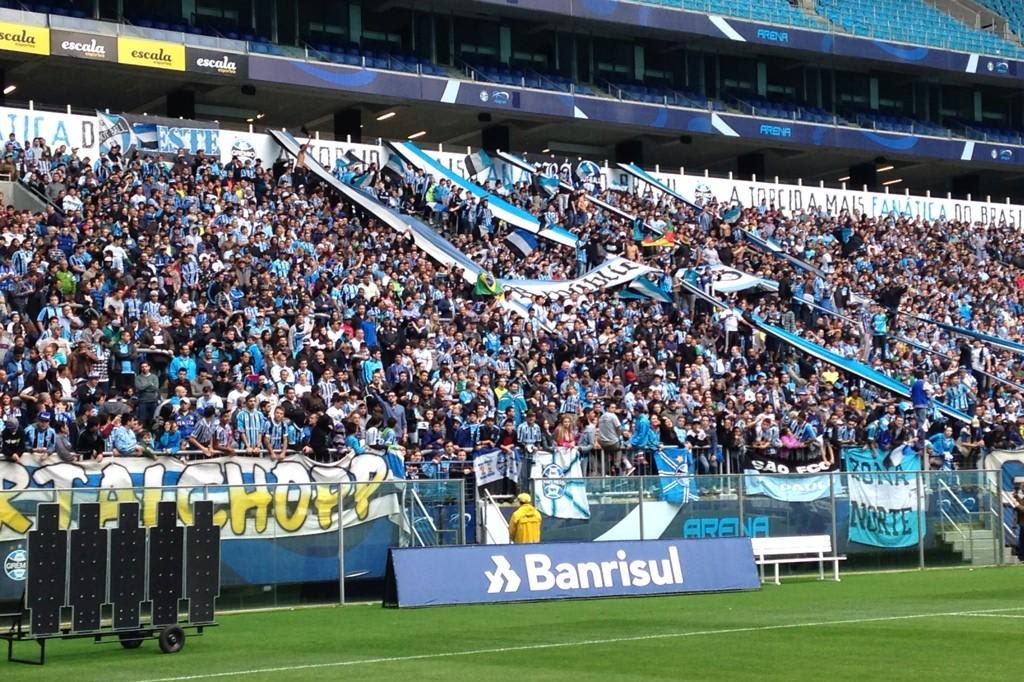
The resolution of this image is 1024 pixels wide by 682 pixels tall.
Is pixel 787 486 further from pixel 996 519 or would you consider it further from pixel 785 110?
pixel 785 110

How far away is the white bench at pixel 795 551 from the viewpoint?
24.8m

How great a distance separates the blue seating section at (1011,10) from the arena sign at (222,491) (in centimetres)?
5571

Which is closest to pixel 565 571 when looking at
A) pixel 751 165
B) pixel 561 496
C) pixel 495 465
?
pixel 561 496

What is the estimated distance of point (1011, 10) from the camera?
71.5 metres

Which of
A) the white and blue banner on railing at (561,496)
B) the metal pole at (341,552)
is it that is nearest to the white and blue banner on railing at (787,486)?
the white and blue banner on railing at (561,496)

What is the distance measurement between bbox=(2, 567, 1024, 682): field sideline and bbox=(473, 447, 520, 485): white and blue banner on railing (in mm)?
4118

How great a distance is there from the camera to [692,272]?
129 feet

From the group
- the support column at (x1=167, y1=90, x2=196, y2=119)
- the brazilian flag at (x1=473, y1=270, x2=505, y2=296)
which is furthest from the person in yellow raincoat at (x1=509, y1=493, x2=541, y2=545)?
the support column at (x1=167, y1=90, x2=196, y2=119)

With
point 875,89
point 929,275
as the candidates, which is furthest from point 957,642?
point 875,89

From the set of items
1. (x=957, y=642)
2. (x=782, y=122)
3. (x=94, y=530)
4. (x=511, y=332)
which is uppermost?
(x=782, y=122)

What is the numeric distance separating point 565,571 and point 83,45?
2774cm

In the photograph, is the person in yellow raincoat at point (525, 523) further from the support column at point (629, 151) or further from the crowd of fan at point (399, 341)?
the support column at point (629, 151)

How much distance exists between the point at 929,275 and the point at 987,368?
6810mm

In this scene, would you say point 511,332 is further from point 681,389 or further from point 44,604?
point 44,604
